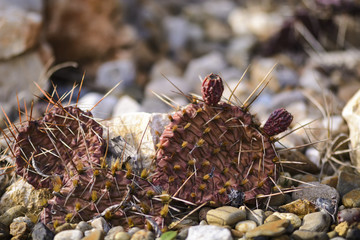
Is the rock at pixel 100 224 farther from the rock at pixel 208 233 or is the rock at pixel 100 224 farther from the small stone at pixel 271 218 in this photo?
the small stone at pixel 271 218

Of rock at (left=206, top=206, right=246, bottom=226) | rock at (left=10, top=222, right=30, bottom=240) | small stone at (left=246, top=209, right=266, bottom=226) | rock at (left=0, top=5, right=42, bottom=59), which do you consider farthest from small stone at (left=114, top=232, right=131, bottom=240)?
rock at (left=0, top=5, right=42, bottom=59)

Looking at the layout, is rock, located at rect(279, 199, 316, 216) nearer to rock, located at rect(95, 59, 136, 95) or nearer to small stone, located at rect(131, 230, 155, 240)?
small stone, located at rect(131, 230, 155, 240)

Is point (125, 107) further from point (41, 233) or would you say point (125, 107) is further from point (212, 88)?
point (41, 233)

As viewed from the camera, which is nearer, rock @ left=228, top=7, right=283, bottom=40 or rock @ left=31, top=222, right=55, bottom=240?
rock @ left=31, top=222, right=55, bottom=240

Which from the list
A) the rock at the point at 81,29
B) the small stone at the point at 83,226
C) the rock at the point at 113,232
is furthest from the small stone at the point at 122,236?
the rock at the point at 81,29

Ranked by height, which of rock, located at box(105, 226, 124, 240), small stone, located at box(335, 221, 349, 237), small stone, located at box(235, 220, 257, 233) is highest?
rock, located at box(105, 226, 124, 240)

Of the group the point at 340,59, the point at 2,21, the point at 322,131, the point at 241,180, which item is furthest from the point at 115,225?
the point at 340,59

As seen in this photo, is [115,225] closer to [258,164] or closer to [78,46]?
[258,164]
